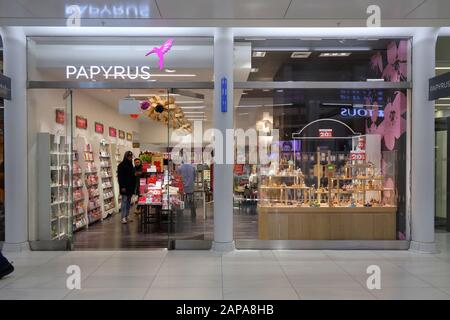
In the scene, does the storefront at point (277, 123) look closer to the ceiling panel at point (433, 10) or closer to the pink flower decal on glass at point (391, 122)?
the pink flower decal on glass at point (391, 122)

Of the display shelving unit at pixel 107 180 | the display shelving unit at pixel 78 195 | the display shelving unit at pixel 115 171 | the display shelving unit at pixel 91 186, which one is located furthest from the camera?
the display shelving unit at pixel 115 171

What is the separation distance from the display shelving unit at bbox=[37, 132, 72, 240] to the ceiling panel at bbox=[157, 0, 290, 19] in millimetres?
2951

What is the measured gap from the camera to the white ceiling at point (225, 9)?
5.10m

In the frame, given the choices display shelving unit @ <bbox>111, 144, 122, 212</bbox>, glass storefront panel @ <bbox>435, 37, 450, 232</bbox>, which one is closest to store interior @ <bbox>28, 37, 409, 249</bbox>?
glass storefront panel @ <bbox>435, 37, 450, 232</bbox>

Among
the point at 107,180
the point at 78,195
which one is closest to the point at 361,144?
the point at 78,195

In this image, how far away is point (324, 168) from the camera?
6.82m

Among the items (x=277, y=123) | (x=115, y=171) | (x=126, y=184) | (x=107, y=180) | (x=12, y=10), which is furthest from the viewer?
(x=115, y=171)

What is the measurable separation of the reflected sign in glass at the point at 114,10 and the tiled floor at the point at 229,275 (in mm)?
3410

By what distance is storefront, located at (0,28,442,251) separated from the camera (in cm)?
632

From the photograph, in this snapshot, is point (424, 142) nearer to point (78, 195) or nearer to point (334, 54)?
point (334, 54)

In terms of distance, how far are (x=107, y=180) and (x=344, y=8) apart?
7.81m

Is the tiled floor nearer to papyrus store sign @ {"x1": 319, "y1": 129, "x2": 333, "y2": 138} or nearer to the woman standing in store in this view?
papyrus store sign @ {"x1": 319, "y1": 129, "x2": 333, "y2": 138}

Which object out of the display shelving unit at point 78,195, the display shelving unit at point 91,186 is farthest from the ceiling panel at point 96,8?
the display shelving unit at point 91,186
